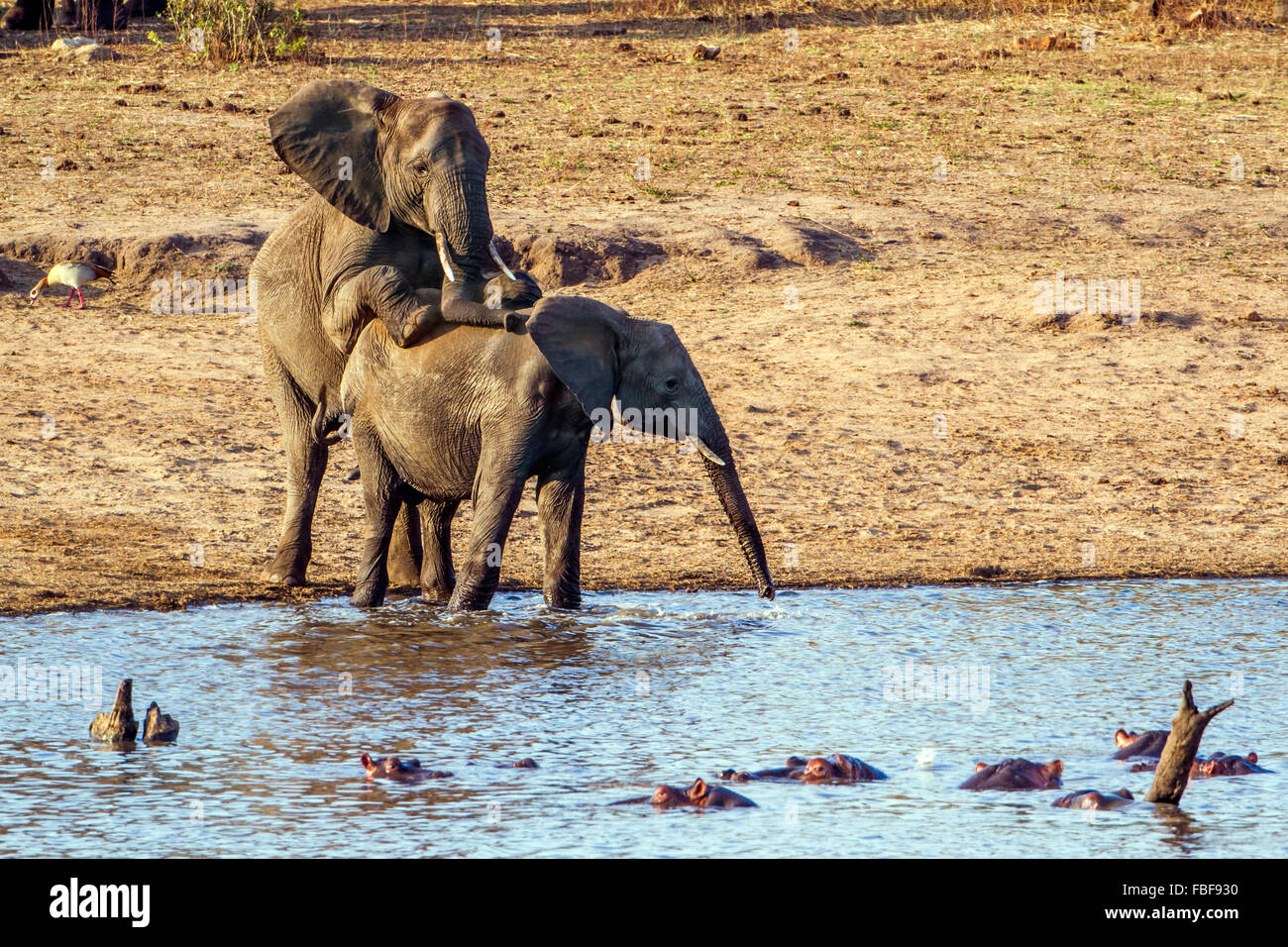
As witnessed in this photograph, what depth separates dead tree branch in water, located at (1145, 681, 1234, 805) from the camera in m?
6.40

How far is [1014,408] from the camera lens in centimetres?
1334

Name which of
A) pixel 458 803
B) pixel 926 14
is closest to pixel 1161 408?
pixel 458 803

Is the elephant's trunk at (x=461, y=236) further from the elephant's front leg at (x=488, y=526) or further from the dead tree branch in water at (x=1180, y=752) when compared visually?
the dead tree branch in water at (x=1180, y=752)

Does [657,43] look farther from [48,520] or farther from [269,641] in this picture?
[269,641]

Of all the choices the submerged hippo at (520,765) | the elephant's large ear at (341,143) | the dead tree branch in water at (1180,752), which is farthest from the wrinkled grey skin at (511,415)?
the dead tree branch in water at (1180,752)

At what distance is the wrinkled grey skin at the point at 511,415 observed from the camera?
9.23 m

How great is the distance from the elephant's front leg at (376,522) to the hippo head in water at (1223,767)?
14.1 feet

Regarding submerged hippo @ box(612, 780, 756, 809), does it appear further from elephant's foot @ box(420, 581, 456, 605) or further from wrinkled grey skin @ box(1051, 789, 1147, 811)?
elephant's foot @ box(420, 581, 456, 605)

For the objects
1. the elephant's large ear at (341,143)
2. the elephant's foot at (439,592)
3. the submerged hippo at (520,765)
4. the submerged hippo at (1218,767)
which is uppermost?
the elephant's large ear at (341,143)

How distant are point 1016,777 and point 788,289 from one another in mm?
7870

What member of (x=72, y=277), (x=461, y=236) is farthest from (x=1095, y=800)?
(x=72, y=277)

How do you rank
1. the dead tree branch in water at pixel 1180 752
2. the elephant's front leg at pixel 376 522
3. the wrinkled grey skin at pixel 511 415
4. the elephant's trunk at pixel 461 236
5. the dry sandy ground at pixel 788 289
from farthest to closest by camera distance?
the dry sandy ground at pixel 788 289 < the elephant's front leg at pixel 376 522 < the elephant's trunk at pixel 461 236 < the wrinkled grey skin at pixel 511 415 < the dead tree branch in water at pixel 1180 752

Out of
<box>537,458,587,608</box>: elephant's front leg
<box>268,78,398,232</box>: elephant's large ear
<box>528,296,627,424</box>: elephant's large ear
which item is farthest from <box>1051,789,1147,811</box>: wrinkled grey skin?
<box>268,78,398,232</box>: elephant's large ear
